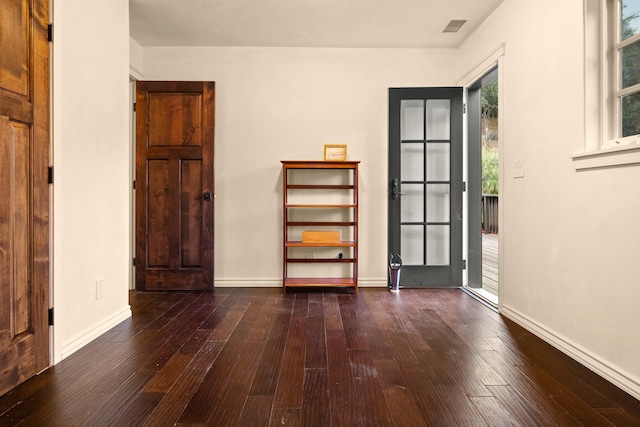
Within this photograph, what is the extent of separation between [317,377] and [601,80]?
2.22m

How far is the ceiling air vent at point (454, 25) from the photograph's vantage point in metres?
3.46

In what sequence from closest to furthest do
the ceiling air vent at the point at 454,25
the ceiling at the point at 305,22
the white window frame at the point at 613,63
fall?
1. the white window frame at the point at 613,63
2. the ceiling at the point at 305,22
3. the ceiling air vent at the point at 454,25

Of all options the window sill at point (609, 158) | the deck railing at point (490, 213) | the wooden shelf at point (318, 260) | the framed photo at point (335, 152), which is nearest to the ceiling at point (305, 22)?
the framed photo at point (335, 152)

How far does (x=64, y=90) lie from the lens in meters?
2.23

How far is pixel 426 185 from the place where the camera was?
405 centimetres

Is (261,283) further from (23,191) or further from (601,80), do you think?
(601,80)

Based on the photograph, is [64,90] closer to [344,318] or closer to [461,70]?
[344,318]

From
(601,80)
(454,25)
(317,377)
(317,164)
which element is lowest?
(317,377)

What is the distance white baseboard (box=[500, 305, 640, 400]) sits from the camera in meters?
1.81

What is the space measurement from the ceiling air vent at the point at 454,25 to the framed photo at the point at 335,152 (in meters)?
1.43

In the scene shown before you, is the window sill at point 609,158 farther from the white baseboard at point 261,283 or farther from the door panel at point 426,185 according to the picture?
the white baseboard at point 261,283

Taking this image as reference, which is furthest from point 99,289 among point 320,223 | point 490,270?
point 490,270

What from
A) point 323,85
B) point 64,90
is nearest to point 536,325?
point 323,85

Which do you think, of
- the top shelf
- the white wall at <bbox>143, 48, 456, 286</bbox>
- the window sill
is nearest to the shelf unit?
the white wall at <bbox>143, 48, 456, 286</bbox>
